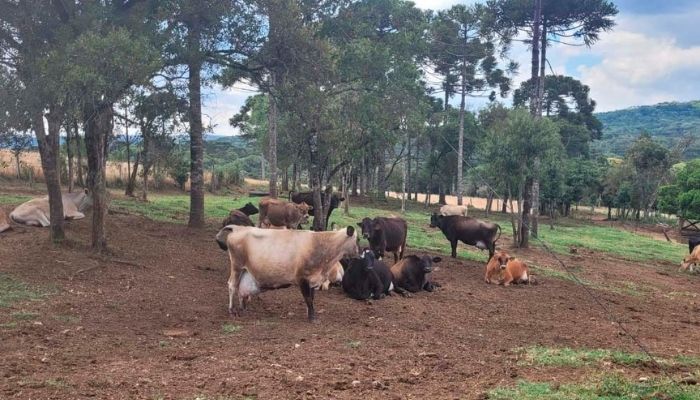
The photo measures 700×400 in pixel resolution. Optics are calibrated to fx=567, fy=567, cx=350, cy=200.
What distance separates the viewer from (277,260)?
9336mm

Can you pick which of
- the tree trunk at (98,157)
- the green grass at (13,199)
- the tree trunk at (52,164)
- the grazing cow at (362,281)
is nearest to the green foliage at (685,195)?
the grazing cow at (362,281)

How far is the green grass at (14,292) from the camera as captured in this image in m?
8.71

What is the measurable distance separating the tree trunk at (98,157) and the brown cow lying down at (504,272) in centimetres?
927

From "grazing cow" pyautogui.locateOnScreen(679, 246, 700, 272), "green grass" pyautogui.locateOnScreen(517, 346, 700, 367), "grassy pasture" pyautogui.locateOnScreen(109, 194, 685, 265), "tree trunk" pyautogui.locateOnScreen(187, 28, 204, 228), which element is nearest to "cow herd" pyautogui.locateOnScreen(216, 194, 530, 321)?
"tree trunk" pyautogui.locateOnScreen(187, 28, 204, 228)

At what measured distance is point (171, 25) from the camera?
14203 mm

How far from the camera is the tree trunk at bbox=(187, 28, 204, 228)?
578 inches

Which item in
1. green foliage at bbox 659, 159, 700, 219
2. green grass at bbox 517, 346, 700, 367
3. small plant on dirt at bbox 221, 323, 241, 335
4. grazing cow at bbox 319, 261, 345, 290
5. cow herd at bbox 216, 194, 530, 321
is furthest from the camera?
green foliage at bbox 659, 159, 700, 219

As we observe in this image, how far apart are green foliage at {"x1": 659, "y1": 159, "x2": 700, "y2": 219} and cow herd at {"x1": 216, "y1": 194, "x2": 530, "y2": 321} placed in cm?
2613

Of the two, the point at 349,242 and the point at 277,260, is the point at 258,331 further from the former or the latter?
the point at 349,242

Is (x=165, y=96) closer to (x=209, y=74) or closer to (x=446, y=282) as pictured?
(x=209, y=74)

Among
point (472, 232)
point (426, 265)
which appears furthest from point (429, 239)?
point (426, 265)

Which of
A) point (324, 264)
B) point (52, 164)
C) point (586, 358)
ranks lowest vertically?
point (586, 358)

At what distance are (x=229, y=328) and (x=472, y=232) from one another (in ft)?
37.5

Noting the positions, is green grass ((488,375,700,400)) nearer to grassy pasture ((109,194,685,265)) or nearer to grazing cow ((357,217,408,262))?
grazing cow ((357,217,408,262))
